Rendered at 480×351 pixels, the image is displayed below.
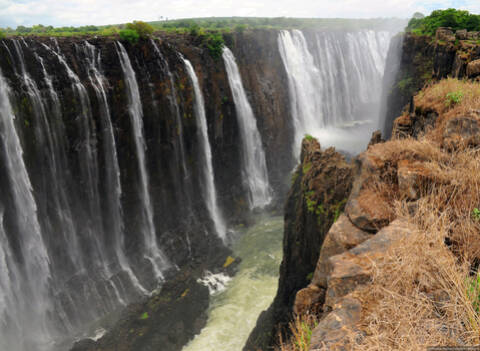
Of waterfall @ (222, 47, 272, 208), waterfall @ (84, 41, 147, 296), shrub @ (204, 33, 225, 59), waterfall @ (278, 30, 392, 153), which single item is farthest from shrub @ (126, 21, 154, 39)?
waterfall @ (278, 30, 392, 153)

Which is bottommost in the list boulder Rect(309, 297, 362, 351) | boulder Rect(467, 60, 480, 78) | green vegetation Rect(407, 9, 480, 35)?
boulder Rect(309, 297, 362, 351)

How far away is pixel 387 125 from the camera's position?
78.3 ft

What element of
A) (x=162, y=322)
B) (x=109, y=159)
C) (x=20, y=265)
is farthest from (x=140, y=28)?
(x=162, y=322)

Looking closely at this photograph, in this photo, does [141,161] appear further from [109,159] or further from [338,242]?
[338,242]

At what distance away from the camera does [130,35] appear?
17516mm

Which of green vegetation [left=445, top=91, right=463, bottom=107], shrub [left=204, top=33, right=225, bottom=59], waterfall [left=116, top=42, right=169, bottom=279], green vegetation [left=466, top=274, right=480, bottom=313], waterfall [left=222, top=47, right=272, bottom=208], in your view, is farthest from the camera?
waterfall [left=222, top=47, right=272, bottom=208]

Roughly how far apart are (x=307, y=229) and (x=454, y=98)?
5281 mm

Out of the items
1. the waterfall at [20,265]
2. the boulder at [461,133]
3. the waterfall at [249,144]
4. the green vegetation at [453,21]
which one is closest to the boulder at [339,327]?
the boulder at [461,133]

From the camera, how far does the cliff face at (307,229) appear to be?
965 cm

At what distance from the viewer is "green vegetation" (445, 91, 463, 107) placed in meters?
7.07

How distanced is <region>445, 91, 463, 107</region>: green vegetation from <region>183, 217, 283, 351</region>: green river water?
10379mm

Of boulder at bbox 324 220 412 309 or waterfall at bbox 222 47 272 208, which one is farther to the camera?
waterfall at bbox 222 47 272 208

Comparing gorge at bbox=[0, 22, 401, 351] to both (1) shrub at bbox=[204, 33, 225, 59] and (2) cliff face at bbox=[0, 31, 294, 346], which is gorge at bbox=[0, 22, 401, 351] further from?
(1) shrub at bbox=[204, 33, 225, 59]

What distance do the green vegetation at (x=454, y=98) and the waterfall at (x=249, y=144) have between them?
57.8ft
